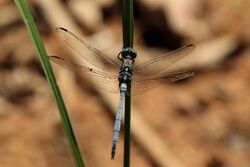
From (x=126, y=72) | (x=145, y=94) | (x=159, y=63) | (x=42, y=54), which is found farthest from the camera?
(x=145, y=94)

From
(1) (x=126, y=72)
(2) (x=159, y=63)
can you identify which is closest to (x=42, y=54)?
(1) (x=126, y=72)

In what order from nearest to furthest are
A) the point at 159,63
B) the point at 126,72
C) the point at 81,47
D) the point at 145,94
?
the point at 126,72, the point at 159,63, the point at 81,47, the point at 145,94

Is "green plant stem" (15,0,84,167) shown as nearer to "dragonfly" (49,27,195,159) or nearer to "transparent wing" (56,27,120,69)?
"dragonfly" (49,27,195,159)

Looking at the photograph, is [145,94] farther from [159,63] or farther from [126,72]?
[126,72]

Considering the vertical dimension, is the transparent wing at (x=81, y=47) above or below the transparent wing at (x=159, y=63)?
above

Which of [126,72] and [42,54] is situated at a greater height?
[126,72]

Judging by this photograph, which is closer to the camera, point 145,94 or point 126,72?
point 126,72

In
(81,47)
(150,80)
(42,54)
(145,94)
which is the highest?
(145,94)

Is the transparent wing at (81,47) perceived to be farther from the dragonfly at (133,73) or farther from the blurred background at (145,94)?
the blurred background at (145,94)

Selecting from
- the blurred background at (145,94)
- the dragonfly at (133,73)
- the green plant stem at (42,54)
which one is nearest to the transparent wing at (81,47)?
the dragonfly at (133,73)

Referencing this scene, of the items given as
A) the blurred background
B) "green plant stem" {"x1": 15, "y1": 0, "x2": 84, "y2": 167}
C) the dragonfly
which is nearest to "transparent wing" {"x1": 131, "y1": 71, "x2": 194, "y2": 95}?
the dragonfly
